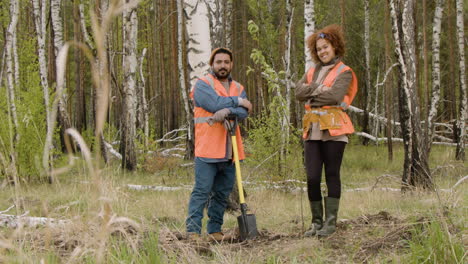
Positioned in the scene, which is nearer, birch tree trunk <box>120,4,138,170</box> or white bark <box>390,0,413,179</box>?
white bark <box>390,0,413,179</box>

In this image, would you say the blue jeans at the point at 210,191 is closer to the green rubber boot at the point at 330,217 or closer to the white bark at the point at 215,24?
the green rubber boot at the point at 330,217

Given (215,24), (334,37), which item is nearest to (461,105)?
(215,24)

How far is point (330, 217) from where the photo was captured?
3.86 m

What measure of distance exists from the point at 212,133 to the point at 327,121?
3.43 ft

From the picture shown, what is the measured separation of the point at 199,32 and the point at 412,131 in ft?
10.4

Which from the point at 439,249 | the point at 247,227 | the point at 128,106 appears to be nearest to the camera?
the point at 439,249

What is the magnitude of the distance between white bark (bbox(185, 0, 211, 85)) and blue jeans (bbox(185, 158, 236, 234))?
5.71 feet

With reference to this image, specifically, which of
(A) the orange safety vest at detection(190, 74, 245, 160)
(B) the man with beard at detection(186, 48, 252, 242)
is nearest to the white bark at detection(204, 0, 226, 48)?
(B) the man with beard at detection(186, 48, 252, 242)

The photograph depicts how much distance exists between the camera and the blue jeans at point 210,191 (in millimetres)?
4035

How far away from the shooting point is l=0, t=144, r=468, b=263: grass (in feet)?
6.08

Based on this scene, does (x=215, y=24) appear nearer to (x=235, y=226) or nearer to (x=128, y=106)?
(x=235, y=226)

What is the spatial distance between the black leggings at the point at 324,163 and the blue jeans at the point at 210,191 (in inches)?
29.6

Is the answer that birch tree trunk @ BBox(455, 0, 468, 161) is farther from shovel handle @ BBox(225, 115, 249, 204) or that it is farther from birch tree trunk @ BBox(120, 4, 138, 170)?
shovel handle @ BBox(225, 115, 249, 204)

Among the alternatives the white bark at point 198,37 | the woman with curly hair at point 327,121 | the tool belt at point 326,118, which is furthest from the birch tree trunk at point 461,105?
the tool belt at point 326,118
